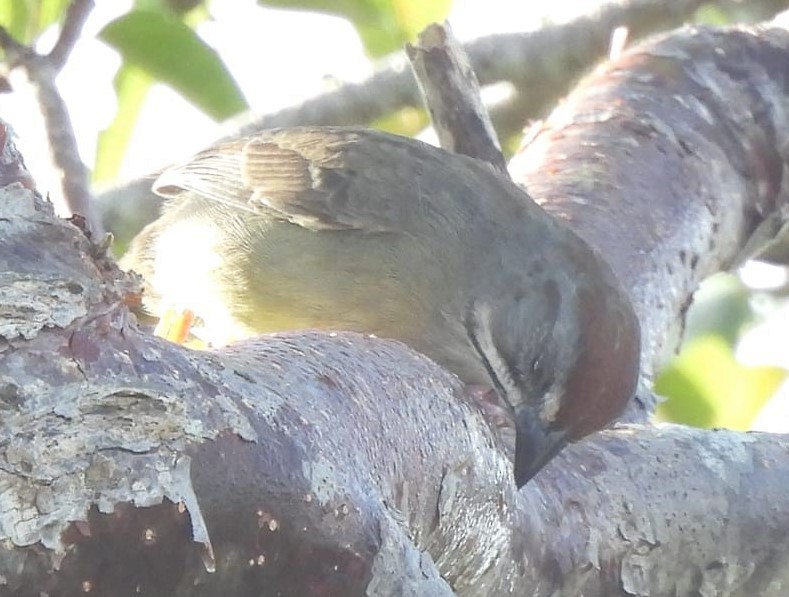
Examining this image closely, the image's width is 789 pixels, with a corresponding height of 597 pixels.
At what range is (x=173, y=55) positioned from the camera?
4418 mm

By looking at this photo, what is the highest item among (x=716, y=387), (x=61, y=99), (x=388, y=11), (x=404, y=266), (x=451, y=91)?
(x=388, y=11)

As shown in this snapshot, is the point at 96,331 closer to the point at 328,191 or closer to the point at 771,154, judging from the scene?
the point at 328,191

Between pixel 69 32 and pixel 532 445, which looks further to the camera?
pixel 69 32

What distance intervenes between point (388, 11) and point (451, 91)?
0.44 metres

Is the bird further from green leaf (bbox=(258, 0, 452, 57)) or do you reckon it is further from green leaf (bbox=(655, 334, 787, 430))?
green leaf (bbox=(655, 334, 787, 430))

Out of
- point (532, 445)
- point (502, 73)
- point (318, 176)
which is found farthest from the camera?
point (502, 73)

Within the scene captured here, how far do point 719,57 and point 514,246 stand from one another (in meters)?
1.07

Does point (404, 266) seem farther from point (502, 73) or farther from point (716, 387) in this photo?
point (716, 387)

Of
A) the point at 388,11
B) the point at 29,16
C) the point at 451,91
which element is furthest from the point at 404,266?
the point at 29,16

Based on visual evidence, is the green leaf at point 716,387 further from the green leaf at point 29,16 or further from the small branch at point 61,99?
the green leaf at point 29,16

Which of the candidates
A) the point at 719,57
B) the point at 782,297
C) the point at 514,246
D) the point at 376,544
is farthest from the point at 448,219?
the point at 376,544

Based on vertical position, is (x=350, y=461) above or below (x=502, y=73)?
above

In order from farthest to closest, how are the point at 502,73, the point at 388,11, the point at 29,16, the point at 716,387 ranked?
1. the point at 502,73
2. the point at 716,387
3. the point at 388,11
4. the point at 29,16

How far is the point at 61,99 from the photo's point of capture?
374 centimetres
